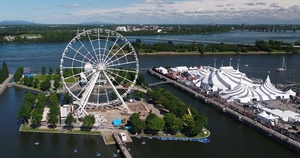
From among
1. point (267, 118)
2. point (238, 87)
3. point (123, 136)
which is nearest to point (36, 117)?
point (123, 136)

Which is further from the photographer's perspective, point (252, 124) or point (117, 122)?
point (252, 124)

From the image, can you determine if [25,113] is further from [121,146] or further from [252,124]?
[252,124]

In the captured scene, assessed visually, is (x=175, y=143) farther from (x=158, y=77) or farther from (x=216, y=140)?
(x=158, y=77)

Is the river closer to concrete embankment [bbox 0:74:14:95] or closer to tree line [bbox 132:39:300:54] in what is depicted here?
concrete embankment [bbox 0:74:14:95]

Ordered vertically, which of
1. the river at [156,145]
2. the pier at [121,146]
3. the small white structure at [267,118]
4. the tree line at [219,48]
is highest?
the tree line at [219,48]

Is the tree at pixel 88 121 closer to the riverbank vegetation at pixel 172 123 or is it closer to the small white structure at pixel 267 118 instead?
the riverbank vegetation at pixel 172 123

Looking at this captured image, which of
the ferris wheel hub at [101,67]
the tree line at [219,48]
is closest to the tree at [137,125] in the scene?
the ferris wheel hub at [101,67]

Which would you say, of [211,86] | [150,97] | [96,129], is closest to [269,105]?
[211,86]

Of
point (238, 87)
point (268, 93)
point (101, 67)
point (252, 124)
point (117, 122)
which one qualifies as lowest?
point (252, 124)

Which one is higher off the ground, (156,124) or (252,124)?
(156,124)

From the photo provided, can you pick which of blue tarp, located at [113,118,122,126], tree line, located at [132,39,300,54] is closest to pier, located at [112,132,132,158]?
blue tarp, located at [113,118,122,126]

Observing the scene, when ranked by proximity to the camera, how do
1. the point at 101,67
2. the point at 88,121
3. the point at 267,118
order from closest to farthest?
the point at 88,121
the point at 267,118
the point at 101,67
